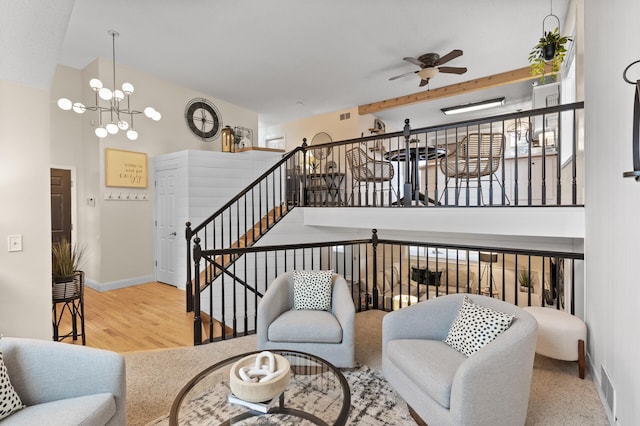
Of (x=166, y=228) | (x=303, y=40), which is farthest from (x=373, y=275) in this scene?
(x=166, y=228)

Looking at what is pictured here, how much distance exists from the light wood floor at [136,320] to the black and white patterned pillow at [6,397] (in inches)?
71.8

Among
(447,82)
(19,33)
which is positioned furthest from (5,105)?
(447,82)

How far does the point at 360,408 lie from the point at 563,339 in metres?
1.62

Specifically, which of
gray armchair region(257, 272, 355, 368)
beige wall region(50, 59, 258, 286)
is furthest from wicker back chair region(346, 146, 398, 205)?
beige wall region(50, 59, 258, 286)

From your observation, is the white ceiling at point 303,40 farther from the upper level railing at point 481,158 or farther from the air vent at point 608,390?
the air vent at point 608,390

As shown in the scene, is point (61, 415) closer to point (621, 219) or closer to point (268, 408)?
point (268, 408)

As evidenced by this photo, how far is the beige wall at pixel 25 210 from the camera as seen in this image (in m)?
2.41

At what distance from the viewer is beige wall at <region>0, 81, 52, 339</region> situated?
2.41 meters

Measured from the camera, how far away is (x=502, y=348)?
166 centimetres

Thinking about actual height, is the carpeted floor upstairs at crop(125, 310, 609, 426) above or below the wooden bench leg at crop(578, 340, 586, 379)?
below

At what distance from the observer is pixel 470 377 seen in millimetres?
1586

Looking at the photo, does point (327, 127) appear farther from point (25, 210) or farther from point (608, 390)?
point (608, 390)

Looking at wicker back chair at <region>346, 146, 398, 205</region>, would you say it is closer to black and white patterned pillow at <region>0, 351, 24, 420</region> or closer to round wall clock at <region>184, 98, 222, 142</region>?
round wall clock at <region>184, 98, 222, 142</region>

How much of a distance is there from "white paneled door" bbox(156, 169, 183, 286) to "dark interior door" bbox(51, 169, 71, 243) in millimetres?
1555
